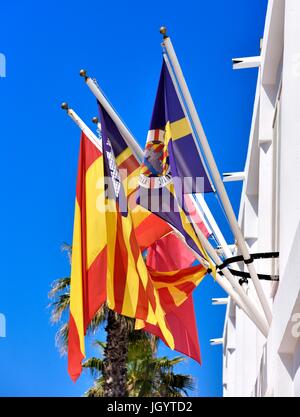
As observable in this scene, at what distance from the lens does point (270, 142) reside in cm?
1398

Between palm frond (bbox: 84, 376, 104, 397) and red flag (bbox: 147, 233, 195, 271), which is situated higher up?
palm frond (bbox: 84, 376, 104, 397)

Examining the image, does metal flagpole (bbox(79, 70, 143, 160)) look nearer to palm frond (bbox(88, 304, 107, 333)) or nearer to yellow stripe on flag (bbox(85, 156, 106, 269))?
yellow stripe on flag (bbox(85, 156, 106, 269))

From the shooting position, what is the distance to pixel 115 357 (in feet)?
73.8

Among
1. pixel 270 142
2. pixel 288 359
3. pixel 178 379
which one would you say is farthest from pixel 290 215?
pixel 178 379

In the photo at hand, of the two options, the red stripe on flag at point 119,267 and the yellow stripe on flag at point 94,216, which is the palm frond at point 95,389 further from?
the red stripe on flag at point 119,267

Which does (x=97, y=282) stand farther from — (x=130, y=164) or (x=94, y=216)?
(x=130, y=164)

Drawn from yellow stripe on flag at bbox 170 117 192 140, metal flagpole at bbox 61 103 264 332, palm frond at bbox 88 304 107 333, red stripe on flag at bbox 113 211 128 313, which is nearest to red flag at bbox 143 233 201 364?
red stripe on flag at bbox 113 211 128 313

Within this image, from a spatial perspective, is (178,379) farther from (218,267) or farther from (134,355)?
(218,267)

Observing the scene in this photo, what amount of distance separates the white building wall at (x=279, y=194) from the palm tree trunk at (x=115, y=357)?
4606 millimetres

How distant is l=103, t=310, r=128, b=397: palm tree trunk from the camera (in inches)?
873

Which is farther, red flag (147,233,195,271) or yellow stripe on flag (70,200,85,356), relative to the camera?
red flag (147,233,195,271)

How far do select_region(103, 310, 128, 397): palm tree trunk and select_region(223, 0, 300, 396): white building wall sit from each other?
4606 mm

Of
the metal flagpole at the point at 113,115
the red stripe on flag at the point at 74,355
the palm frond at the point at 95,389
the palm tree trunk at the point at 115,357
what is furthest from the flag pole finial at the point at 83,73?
the palm frond at the point at 95,389

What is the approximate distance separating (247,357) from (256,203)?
9.91ft
